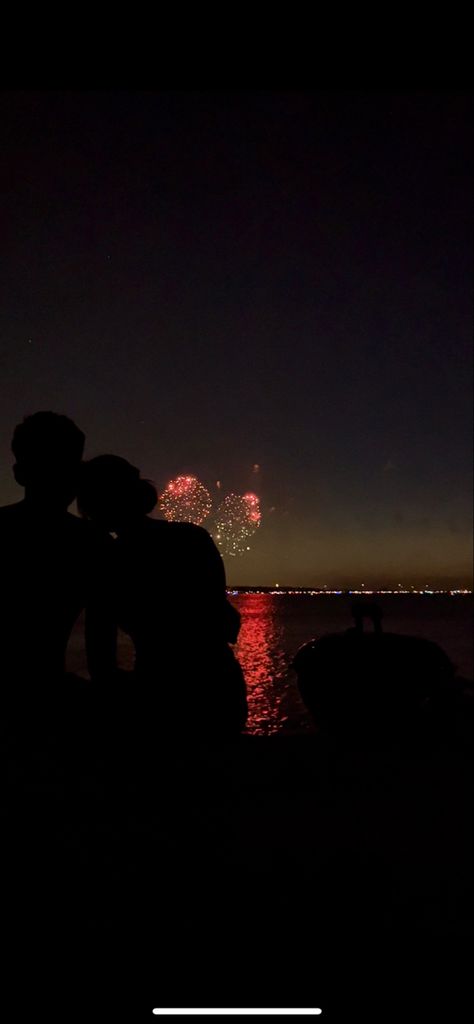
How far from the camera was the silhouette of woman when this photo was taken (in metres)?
2.31

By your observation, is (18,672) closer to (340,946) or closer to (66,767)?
(66,767)

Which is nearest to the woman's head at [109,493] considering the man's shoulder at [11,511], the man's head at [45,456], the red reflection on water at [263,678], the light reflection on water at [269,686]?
the man's head at [45,456]

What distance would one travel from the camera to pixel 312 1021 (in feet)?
5.19

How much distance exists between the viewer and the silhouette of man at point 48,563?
2.09 metres

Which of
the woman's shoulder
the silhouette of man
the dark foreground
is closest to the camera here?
the dark foreground

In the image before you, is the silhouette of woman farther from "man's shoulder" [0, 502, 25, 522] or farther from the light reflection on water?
the light reflection on water

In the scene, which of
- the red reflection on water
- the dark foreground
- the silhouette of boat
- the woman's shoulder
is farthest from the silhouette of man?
the red reflection on water

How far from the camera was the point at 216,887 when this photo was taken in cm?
169

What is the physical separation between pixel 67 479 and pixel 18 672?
77 centimetres

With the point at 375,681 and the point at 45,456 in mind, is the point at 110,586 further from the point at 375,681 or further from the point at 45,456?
the point at 375,681

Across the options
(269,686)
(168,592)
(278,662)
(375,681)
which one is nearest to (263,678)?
(269,686)

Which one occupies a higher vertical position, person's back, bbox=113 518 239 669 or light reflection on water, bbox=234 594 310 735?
person's back, bbox=113 518 239 669

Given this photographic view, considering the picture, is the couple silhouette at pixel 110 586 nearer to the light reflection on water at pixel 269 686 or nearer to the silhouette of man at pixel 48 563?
the silhouette of man at pixel 48 563

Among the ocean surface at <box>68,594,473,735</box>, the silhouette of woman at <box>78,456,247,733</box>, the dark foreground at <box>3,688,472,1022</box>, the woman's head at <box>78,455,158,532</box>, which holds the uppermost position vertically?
the woman's head at <box>78,455,158,532</box>
